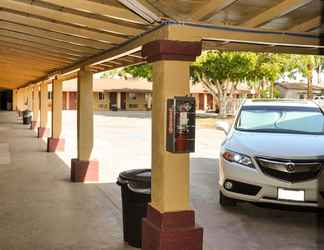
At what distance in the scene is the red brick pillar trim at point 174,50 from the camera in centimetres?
A: 491

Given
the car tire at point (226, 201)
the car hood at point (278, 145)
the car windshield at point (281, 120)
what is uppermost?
the car windshield at point (281, 120)

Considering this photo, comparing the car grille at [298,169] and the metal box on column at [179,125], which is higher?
the metal box on column at [179,125]

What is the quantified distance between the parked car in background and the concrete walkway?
187 centimetres

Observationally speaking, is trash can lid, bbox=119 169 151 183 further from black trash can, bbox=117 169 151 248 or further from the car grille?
the car grille

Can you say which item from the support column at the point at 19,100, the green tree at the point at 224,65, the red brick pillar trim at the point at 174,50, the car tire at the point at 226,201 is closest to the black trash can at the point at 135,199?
the red brick pillar trim at the point at 174,50

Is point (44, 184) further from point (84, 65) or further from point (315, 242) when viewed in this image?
point (315, 242)

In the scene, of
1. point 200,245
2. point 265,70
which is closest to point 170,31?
point 200,245

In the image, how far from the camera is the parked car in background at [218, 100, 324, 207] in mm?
7043

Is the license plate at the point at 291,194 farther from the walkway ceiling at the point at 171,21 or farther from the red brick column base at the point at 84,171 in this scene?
the red brick column base at the point at 84,171

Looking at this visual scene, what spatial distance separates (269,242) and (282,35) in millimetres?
2632

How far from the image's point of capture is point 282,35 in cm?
555

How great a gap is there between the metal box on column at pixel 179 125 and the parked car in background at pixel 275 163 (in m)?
2.54

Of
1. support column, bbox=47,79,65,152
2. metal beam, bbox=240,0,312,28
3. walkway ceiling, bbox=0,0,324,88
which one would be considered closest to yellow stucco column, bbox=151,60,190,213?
walkway ceiling, bbox=0,0,324,88

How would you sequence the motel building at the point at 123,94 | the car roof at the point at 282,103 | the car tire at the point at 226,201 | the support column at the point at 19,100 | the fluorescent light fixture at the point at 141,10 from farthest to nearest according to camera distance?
the motel building at the point at 123,94, the support column at the point at 19,100, the car roof at the point at 282,103, the car tire at the point at 226,201, the fluorescent light fixture at the point at 141,10
